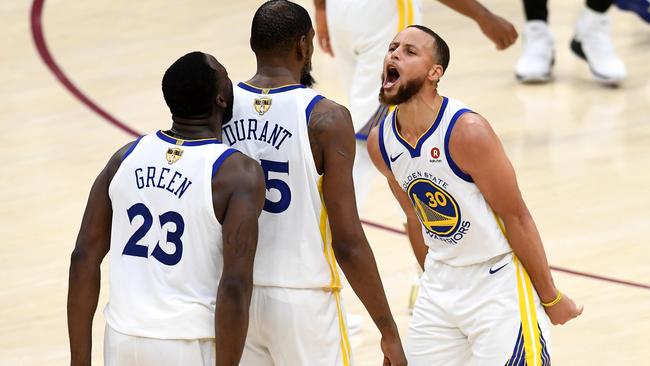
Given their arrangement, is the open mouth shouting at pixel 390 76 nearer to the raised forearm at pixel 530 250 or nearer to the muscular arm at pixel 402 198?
the muscular arm at pixel 402 198

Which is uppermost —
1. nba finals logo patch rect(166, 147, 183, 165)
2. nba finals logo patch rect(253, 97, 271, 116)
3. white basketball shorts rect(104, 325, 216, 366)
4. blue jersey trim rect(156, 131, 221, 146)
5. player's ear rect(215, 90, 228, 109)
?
player's ear rect(215, 90, 228, 109)

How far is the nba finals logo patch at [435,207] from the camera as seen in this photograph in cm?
389

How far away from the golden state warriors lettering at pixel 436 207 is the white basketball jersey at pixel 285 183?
0.31 m

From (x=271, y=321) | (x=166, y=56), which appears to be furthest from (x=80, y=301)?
(x=166, y=56)

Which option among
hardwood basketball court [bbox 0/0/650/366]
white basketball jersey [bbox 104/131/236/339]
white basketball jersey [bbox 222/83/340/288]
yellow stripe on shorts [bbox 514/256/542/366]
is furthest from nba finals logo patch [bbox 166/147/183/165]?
hardwood basketball court [bbox 0/0/650/366]

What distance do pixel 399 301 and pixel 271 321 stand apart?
2082 mm

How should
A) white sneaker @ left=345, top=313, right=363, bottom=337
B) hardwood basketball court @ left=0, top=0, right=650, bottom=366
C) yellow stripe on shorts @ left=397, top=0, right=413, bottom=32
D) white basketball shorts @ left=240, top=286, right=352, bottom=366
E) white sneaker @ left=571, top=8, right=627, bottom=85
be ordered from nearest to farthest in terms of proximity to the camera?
white basketball shorts @ left=240, top=286, right=352, bottom=366 < white sneaker @ left=345, top=313, right=363, bottom=337 < yellow stripe on shorts @ left=397, top=0, right=413, bottom=32 < hardwood basketball court @ left=0, top=0, right=650, bottom=366 < white sneaker @ left=571, top=8, right=627, bottom=85

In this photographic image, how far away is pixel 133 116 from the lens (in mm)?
8414

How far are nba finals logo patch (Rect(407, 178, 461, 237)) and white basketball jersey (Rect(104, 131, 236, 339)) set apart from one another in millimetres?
695

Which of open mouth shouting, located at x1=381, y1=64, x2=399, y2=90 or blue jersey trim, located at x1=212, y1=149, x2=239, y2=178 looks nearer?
blue jersey trim, located at x1=212, y1=149, x2=239, y2=178

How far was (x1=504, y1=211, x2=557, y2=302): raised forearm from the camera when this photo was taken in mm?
3855

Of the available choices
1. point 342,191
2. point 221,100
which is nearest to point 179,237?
point 221,100

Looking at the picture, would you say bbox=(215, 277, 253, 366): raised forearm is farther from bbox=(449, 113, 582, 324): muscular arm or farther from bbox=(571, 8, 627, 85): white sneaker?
bbox=(571, 8, 627, 85): white sneaker

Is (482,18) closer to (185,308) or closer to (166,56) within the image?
(185,308)
